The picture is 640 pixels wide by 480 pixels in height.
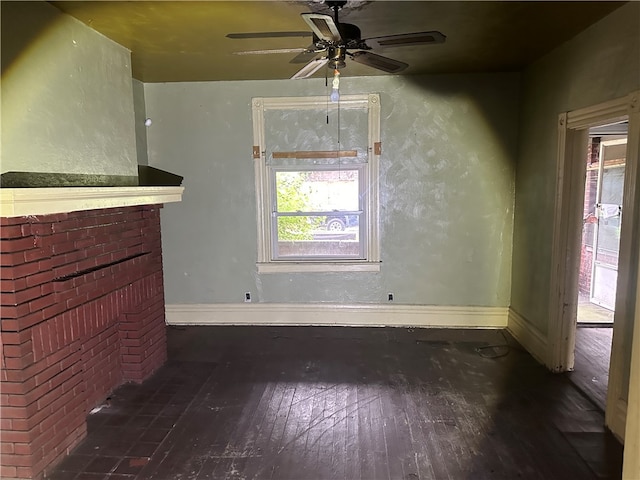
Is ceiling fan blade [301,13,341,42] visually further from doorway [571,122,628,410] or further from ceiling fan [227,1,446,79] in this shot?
doorway [571,122,628,410]

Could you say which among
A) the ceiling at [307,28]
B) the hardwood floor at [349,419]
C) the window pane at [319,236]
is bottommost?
the hardwood floor at [349,419]

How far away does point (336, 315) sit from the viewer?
15.6ft

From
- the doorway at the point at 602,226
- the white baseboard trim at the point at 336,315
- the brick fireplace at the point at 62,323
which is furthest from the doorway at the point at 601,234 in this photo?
the brick fireplace at the point at 62,323

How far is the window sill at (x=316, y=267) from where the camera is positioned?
15.2ft

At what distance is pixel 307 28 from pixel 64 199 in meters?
1.85

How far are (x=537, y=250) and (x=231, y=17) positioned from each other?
3.12 meters

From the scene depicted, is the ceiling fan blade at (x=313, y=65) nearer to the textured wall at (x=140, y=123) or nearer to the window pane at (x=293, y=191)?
the window pane at (x=293, y=191)

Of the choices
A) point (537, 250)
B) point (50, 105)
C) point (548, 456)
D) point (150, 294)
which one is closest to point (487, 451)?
point (548, 456)

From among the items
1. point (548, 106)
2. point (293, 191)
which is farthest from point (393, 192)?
point (548, 106)

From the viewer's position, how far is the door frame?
8.67 feet

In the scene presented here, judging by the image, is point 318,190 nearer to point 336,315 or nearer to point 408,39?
point 336,315

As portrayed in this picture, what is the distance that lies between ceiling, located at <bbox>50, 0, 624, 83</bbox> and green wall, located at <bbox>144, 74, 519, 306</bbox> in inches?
22.1

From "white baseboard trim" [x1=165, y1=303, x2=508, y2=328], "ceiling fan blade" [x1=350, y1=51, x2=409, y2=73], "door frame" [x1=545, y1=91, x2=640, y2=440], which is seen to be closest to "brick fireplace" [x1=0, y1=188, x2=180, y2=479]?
"white baseboard trim" [x1=165, y1=303, x2=508, y2=328]

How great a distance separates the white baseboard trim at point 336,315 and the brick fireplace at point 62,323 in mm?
1405
